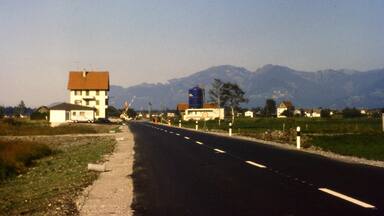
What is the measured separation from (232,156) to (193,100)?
16143 cm

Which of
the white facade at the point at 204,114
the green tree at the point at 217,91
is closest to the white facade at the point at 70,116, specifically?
the white facade at the point at 204,114

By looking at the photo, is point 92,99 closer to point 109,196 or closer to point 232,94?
point 232,94

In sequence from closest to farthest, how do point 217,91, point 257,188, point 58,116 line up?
point 257,188, point 58,116, point 217,91

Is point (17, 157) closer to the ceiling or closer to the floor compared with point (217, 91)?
closer to the floor

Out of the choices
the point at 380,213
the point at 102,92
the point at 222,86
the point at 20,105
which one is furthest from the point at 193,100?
the point at 380,213

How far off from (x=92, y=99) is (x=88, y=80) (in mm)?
5540


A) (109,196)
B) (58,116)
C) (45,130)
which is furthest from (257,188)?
(58,116)

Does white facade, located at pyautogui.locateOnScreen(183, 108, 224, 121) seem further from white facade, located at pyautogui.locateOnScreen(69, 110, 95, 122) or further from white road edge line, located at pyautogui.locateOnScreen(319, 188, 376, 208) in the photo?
white road edge line, located at pyautogui.locateOnScreen(319, 188, 376, 208)

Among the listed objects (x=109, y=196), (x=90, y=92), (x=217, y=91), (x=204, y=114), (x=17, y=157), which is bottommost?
(x=17, y=157)

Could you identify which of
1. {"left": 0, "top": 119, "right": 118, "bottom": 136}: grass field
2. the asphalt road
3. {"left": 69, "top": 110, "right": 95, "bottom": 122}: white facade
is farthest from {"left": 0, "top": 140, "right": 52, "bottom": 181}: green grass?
{"left": 69, "top": 110, "right": 95, "bottom": 122}: white facade

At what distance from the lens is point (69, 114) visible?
10681 cm

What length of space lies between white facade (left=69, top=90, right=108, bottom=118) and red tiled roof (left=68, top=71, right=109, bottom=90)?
3.77 feet

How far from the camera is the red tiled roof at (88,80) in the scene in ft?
465

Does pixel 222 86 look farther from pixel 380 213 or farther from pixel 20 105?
pixel 380 213
